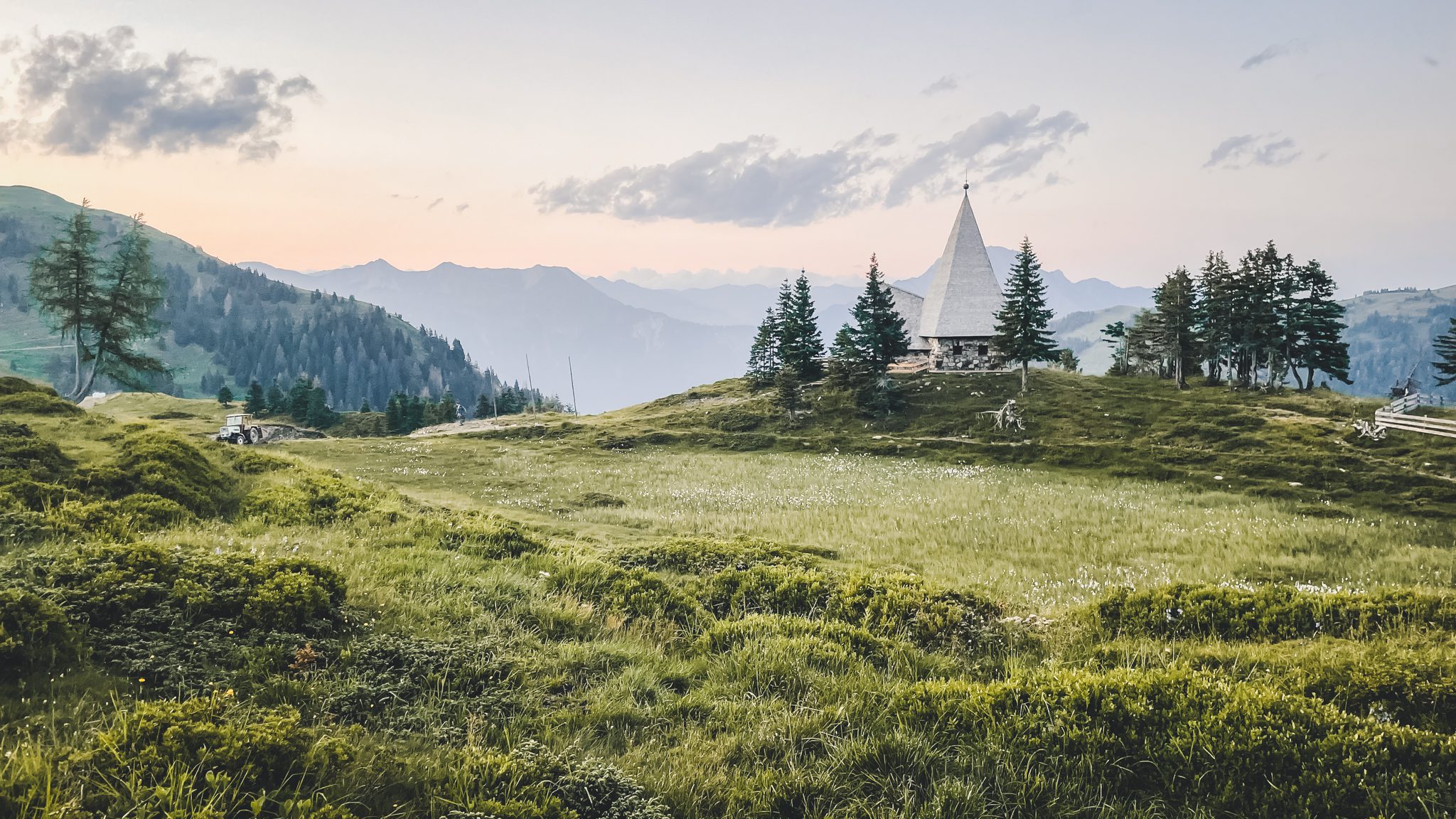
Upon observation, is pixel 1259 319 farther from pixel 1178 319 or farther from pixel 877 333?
pixel 877 333

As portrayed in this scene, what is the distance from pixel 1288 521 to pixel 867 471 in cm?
1884

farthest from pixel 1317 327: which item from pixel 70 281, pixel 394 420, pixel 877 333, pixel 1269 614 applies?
A: pixel 394 420

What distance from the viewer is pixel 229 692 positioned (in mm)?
4734

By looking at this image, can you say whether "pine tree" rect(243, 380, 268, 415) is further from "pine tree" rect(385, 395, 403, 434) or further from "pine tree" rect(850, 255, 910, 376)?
"pine tree" rect(850, 255, 910, 376)

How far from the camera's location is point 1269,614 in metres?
8.76

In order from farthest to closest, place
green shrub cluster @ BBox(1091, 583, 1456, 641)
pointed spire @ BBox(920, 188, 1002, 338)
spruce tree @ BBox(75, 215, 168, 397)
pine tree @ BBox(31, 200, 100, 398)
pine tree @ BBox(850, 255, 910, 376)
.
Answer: pointed spire @ BBox(920, 188, 1002, 338) < pine tree @ BBox(850, 255, 910, 376) < spruce tree @ BBox(75, 215, 168, 397) < pine tree @ BBox(31, 200, 100, 398) < green shrub cluster @ BBox(1091, 583, 1456, 641)

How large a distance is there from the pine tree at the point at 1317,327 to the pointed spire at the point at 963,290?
25258 millimetres

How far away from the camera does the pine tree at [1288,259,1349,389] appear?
57.8m

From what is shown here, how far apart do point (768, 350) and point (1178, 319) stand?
45704mm

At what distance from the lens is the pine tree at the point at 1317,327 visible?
190 ft

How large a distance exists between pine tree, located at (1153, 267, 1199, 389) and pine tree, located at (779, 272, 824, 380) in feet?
113

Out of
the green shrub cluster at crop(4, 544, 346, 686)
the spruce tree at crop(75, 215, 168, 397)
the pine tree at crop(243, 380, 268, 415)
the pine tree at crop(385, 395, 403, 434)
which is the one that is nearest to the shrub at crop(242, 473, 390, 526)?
the green shrub cluster at crop(4, 544, 346, 686)

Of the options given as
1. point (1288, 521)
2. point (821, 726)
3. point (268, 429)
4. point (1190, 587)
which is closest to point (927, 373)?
point (1288, 521)

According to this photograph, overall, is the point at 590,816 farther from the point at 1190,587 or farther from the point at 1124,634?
A: the point at 1190,587
